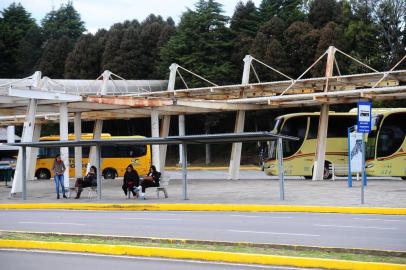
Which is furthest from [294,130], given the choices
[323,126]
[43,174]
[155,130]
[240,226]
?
[43,174]

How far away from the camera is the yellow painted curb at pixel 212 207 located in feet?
64.8

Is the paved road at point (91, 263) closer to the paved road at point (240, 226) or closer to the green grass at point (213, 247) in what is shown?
the green grass at point (213, 247)

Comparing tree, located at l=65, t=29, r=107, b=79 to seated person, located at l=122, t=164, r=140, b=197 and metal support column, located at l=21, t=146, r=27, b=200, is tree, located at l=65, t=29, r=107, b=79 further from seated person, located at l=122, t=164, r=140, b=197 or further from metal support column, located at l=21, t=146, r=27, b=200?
seated person, located at l=122, t=164, r=140, b=197

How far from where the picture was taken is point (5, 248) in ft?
45.5

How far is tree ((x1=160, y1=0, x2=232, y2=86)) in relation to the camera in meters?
63.6

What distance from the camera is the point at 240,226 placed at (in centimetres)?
1669

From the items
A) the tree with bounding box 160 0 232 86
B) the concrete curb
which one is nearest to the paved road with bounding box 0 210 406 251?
the concrete curb

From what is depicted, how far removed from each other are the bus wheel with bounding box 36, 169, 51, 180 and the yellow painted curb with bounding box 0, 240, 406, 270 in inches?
1442

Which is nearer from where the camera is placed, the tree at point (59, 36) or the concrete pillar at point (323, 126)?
the concrete pillar at point (323, 126)

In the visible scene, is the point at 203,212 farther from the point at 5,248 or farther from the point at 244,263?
the point at 244,263

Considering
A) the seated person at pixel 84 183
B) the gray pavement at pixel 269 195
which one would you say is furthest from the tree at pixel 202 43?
the seated person at pixel 84 183

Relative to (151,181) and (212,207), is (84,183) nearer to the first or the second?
(151,181)

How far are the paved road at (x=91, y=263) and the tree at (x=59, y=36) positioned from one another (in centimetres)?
7006

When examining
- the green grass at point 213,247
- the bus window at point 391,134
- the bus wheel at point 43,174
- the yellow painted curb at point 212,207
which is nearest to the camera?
the green grass at point 213,247
